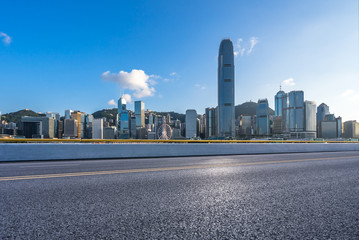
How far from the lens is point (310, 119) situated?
19075cm

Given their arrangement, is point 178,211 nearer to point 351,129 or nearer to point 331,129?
point 351,129

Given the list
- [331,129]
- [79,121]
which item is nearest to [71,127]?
[79,121]

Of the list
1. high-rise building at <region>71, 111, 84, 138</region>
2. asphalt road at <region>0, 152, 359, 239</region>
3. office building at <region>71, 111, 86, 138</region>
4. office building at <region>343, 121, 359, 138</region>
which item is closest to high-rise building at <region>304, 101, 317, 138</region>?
office building at <region>343, 121, 359, 138</region>

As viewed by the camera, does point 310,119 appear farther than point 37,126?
Yes

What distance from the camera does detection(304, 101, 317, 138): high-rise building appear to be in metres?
185

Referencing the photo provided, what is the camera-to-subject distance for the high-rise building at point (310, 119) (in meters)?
185

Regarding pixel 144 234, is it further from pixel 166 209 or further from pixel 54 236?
pixel 54 236

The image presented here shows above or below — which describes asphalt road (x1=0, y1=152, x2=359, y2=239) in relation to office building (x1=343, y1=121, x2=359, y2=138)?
above

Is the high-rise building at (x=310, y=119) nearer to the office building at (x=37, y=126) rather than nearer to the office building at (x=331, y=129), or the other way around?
the office building at (x=331, y=129)

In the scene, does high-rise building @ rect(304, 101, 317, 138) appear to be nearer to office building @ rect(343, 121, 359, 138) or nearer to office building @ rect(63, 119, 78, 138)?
office building @ rect(343, 121, 359, 138)

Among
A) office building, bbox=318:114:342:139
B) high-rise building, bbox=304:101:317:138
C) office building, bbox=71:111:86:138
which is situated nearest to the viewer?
office building, bbox=318:114:342:139

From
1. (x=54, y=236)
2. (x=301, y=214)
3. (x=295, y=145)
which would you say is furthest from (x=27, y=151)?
(x=295, y=145)

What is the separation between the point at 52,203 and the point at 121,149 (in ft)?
29.9

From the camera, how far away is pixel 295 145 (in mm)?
16234
